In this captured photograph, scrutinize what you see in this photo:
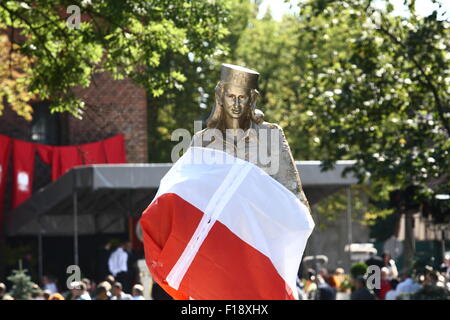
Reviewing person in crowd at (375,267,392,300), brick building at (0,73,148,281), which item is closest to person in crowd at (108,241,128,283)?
person in crowd at (375,267,392,300)

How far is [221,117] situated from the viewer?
26.2 ft

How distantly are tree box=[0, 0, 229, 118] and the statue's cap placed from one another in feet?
31.8

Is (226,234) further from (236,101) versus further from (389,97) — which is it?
(389,97)

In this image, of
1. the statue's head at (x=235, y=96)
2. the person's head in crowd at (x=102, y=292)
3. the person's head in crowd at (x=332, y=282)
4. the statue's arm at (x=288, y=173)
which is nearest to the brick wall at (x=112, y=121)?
the person's head in crowd at (x=332, y=282)

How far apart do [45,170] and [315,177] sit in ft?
37.6

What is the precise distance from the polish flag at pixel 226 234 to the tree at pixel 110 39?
1010 centimetres

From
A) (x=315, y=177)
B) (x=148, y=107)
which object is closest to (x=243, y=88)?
(x=315, y=177)

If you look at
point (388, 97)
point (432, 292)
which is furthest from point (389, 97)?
point (432, 292)

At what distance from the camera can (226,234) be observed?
759 centimetres

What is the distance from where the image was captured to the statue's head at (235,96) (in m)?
7.89

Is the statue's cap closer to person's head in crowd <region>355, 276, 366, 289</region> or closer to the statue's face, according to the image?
the statue's face

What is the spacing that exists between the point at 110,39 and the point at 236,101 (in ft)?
32.9

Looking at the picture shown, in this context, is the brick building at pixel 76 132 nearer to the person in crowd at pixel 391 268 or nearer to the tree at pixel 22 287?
the person in crowd at pixel 391 268

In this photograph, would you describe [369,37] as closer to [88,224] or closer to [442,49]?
[442,49]
